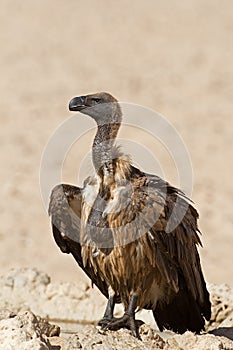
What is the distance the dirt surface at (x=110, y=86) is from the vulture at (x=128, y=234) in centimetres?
414

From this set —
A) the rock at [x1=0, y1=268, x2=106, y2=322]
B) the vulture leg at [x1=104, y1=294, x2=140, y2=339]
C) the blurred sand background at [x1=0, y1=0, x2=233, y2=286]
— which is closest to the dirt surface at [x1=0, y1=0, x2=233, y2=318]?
the blurred sand background at [x1=0, y1=0, x2=233, y2=286]

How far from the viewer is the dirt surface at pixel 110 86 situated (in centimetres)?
1470

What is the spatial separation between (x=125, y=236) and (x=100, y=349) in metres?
1.09

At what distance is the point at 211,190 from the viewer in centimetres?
1661

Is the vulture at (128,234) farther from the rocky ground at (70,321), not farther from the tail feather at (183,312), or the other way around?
the rocky ground at (70,321)

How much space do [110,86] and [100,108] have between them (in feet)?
51.1

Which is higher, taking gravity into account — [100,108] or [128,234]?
[100,108]

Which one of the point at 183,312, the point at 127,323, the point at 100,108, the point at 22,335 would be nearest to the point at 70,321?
the point at 183,312

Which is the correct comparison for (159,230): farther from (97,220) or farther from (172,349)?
(172,349)

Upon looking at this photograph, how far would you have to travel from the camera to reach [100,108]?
7.80 m

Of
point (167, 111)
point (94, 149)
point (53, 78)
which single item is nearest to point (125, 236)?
point (94, 149)

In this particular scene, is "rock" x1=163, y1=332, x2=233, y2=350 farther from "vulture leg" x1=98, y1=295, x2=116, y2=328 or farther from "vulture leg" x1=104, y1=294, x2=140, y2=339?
"vulture leg" x1=98, y1=295, x2=116, y2=328

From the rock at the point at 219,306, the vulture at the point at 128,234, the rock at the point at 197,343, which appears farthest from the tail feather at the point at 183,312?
the rock at the point at 219,306

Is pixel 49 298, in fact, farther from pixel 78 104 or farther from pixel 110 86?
pixel 110 86
